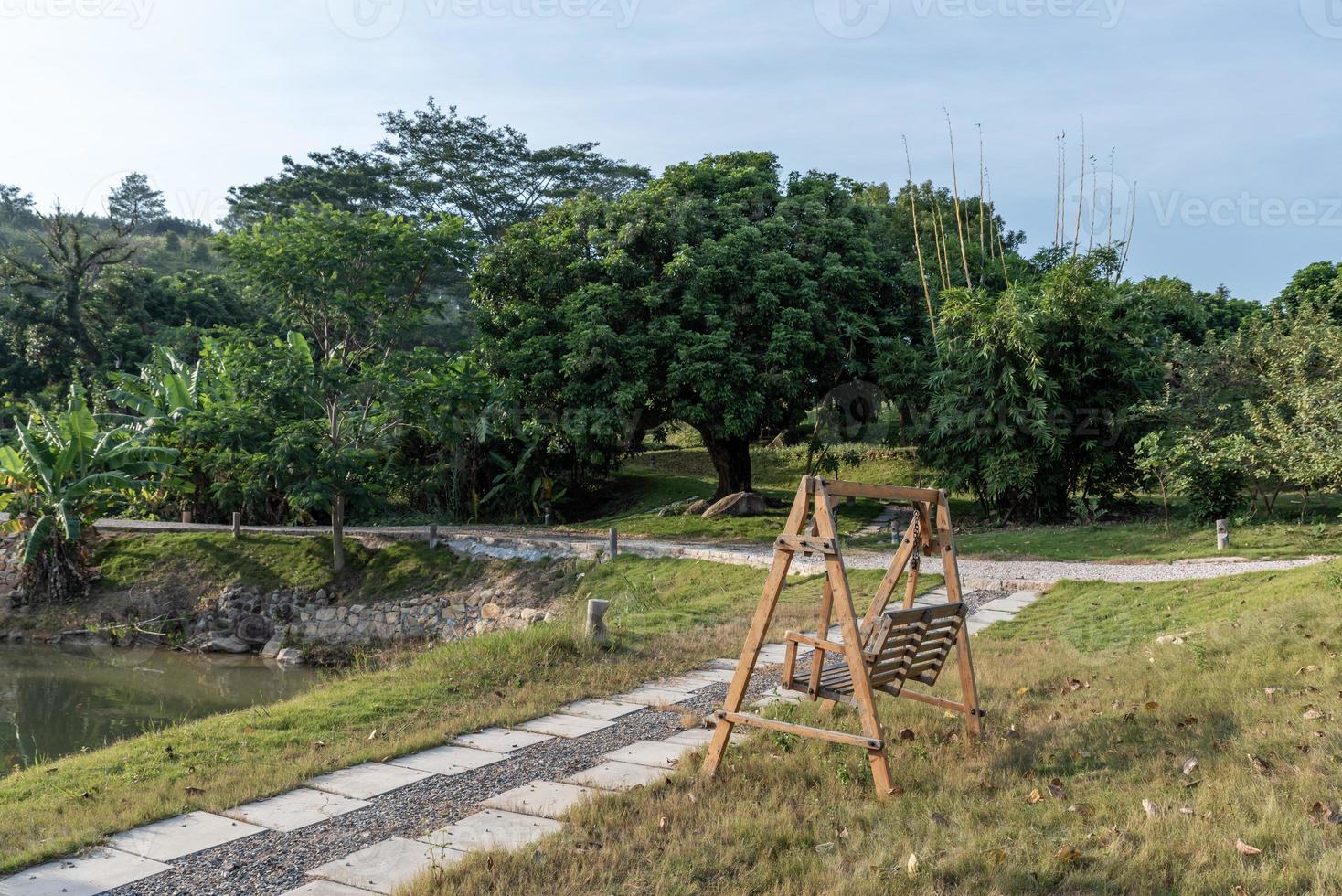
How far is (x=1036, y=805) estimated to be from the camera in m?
4.98

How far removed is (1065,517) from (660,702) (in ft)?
50.3

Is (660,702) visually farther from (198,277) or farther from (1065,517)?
(198,277)

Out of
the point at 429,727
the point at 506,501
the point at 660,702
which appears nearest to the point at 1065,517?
the point at 506,501

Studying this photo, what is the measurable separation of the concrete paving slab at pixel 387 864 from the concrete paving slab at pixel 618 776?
1169 millimetres

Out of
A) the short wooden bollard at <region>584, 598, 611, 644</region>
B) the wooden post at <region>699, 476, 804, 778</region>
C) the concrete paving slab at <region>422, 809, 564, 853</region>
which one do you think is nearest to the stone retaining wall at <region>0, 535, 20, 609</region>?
the short wooden bollard at <region>584, 598, 611, 644</region>

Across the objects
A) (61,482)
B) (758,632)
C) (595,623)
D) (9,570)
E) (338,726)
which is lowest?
(9,570)

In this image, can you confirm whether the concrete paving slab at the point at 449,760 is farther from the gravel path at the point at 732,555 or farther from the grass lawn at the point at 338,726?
the gravel path at the point at 732,555

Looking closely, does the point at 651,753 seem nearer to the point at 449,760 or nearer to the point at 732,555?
the point at 449,760

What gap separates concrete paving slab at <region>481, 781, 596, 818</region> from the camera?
17.4 ft

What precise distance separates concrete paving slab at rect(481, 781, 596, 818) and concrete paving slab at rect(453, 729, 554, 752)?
0.85m

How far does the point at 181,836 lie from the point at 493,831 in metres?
1.55

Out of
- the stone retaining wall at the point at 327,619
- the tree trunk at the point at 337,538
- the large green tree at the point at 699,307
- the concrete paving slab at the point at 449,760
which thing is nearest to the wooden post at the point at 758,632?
the concrete paving slab at the point at 449,760

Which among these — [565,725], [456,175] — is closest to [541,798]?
[565,725]

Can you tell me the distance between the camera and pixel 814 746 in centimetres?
617
